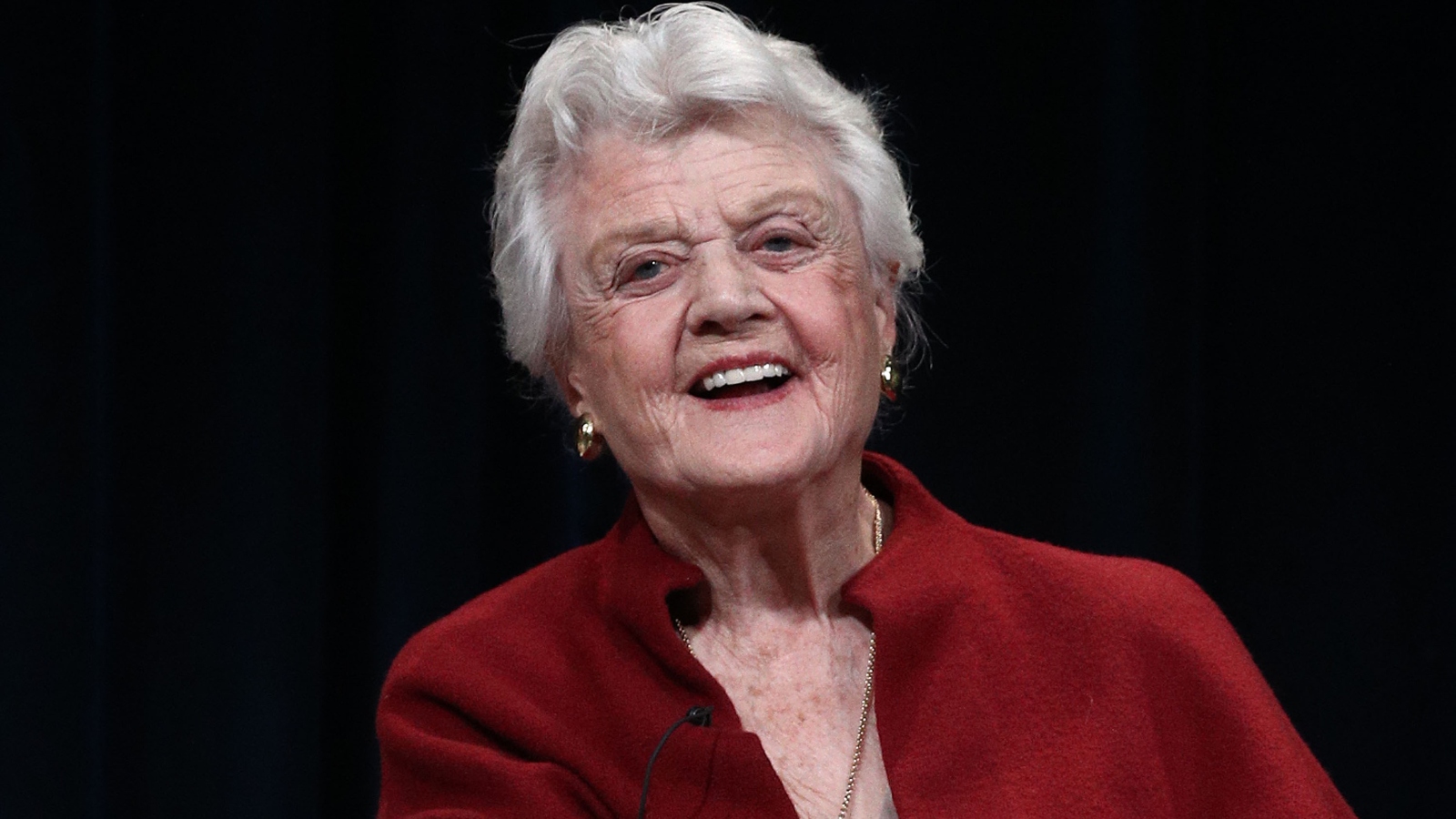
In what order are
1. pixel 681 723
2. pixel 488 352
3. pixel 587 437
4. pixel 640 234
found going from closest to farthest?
1. pixel 681 723
2. pixel 640 234
3. pixel 587 437
4. pixel 488 352

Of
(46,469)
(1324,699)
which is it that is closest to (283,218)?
(46,469)

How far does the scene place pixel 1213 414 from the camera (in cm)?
242

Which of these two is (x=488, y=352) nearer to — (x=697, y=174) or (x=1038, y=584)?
(x=697, y=174)

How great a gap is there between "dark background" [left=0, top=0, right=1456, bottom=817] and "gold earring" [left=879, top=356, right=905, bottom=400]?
2.16 feet

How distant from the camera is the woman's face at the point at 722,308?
156 cm

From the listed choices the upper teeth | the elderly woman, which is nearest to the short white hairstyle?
the elderly woman

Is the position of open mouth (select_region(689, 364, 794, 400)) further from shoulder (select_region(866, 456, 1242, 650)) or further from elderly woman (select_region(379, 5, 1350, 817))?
shoulder (select_region(866, 456, 1242, 650))

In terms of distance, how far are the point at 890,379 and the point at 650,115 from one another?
0.42 metres

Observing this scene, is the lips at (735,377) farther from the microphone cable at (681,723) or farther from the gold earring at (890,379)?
the microphone cable at (681,723)

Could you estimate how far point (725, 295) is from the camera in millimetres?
1552

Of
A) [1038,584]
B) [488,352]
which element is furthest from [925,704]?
[488,352]

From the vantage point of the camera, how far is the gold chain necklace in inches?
61.0

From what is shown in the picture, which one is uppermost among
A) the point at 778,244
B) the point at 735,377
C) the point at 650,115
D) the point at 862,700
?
the point at 650,115

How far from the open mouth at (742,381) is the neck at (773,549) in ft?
0.40
